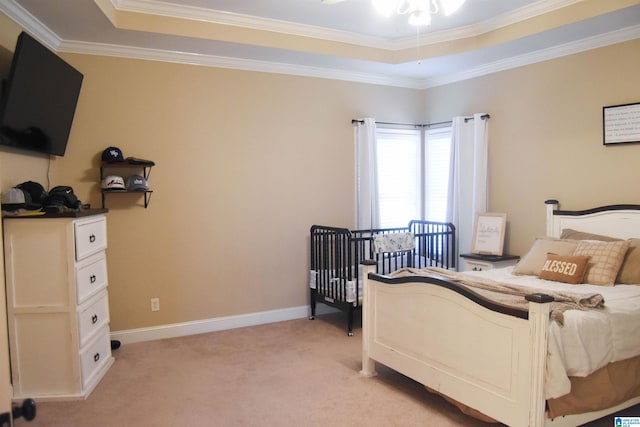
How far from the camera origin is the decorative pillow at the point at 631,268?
313 cm

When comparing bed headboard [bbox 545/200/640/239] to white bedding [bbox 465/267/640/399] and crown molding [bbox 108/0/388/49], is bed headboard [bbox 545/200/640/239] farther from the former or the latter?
crown molding [bbox 108/0/388/49]

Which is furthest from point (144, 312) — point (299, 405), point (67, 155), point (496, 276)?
point (496, 276)

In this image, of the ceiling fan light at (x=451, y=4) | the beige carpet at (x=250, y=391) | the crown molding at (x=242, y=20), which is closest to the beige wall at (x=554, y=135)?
the crown molding at (x=242, y=20)

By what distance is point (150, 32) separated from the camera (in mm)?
3566

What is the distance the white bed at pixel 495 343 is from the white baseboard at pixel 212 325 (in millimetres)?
1543

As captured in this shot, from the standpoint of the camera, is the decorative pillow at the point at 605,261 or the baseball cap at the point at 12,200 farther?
the decorative pillow at the point at 605,261

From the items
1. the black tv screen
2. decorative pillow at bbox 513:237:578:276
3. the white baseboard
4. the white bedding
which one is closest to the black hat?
the black tv screen

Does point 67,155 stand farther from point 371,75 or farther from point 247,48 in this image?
point 371,75

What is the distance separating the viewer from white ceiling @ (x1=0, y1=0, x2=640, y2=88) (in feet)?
11.0

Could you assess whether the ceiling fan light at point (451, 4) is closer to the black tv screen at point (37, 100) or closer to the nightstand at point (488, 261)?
the black tv screen at point (37, 100)

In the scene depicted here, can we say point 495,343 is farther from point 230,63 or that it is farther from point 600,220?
point 230,63

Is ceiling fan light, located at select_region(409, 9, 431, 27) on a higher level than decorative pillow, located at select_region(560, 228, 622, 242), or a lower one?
higher

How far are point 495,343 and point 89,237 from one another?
2.70 metres

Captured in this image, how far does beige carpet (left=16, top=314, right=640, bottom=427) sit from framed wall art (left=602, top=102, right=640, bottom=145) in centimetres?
204
